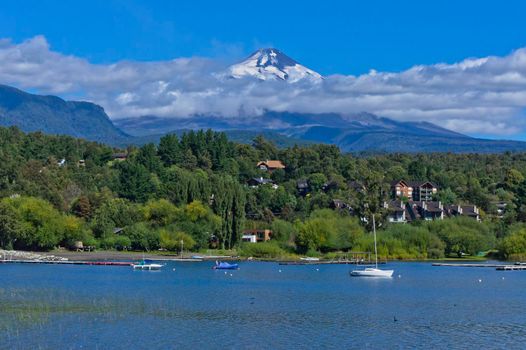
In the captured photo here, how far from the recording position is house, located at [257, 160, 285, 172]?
171375mm

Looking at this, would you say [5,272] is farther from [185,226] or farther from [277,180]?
[277,180]

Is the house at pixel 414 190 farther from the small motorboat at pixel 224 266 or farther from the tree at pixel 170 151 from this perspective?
the small motorboat at pixel 224 266

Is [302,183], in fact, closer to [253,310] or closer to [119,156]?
[119,156]

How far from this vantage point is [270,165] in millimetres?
174500

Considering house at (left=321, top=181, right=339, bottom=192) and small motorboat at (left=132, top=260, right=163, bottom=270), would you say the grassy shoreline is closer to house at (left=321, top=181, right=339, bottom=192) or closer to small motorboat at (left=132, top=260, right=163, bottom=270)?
small motorboat at (left=132, top=260, right=163, bottom=270)

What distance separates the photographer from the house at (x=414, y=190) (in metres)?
162

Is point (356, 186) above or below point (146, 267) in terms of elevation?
above

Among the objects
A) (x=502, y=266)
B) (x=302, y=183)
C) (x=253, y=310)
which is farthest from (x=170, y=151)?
(x=253, y=310)

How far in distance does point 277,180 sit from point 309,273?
79.5m

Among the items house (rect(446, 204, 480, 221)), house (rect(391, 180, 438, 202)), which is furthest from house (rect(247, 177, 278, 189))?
house (rect(446, 204, 480, 221))

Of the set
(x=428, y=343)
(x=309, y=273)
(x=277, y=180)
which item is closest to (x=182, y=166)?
(x=277, y=180)

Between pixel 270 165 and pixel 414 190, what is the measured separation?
96.9 ft

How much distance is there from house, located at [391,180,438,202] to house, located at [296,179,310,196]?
16967 millimetres

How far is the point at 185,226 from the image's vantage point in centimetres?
10831
